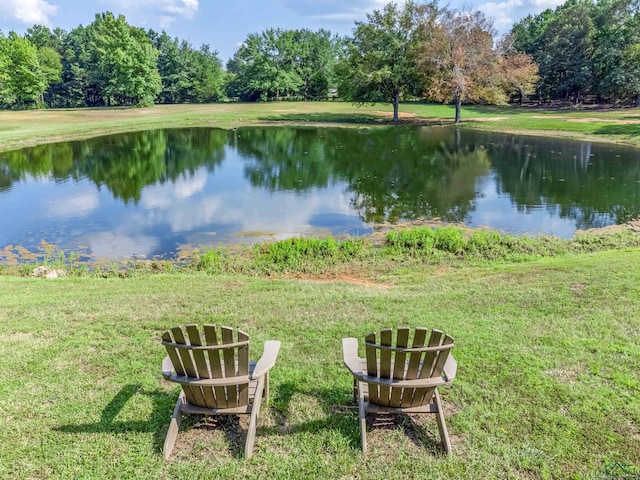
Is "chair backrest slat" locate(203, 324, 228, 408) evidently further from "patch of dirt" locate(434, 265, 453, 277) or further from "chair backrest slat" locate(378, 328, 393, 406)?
"patch of dirt" locate(434, 265, 453, 277)

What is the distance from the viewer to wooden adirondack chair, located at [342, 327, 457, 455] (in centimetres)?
371

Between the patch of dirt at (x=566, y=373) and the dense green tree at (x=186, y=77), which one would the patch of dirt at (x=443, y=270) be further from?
the dense green tree at (x=186, y=77)

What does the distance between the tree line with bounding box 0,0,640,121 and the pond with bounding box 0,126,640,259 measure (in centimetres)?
1093

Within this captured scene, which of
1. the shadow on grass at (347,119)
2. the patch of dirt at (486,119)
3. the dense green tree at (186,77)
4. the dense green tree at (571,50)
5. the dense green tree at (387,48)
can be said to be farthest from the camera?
the dense green tree at (186,77)

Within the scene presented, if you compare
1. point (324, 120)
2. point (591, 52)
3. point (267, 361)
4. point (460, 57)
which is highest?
point (591, 52)

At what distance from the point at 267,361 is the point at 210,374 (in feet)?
2.03

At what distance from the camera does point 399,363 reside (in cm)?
375

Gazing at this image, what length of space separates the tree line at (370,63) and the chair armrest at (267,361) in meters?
38.4

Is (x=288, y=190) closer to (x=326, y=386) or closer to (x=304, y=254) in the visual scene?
(x=304, y=254)

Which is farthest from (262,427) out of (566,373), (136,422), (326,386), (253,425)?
(566,373)

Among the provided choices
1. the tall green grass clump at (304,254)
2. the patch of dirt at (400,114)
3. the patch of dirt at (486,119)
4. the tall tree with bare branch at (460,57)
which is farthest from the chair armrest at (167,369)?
the patch of dirt at (400,114)

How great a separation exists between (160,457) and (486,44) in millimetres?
42743

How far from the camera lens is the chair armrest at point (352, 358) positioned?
13.2 feet

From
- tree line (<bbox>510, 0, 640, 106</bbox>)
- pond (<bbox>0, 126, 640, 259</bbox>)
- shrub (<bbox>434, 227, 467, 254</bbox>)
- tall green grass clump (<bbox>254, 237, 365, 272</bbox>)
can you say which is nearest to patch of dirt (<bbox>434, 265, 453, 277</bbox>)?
shrub (<bbox>434, 227, 467, 254</bbox>)
